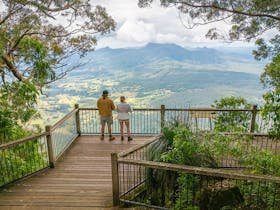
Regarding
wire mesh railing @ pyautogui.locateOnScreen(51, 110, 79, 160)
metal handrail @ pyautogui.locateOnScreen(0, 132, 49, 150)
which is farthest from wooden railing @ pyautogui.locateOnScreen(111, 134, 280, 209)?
wire mesh railing @ pyautogui.locateOnScreen(51, 110, 79, 160)

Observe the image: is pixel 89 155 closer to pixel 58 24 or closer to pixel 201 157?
pixel 201 157

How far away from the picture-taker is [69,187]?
14.9ft

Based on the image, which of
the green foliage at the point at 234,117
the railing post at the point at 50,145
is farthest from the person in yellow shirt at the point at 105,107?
the green foliage at the point at 234,117

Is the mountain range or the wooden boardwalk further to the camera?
the mountain range

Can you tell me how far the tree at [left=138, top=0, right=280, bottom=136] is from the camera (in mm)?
7504

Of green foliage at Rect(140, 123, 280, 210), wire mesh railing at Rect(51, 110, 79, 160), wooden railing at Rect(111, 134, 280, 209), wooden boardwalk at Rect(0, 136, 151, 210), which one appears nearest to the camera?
wooden railing at Rect(111, 134, 280, 209)

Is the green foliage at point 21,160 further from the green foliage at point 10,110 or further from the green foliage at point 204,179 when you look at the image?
the green foliage at point 204,179

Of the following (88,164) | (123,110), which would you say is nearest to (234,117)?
(123,110)

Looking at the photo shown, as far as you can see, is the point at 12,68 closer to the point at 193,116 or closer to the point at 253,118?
the point at 193,116

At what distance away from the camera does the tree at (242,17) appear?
7.50 metres

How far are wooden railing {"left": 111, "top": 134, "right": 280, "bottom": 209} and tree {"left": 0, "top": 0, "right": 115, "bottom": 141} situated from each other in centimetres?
319

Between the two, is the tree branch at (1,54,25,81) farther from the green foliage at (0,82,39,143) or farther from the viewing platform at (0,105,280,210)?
the viewing platform at (0,105,280,210)

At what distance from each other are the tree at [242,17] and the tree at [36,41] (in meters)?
3.03

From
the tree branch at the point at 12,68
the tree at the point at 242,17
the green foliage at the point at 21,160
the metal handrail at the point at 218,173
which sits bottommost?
the green foliage at the point at 21,160
